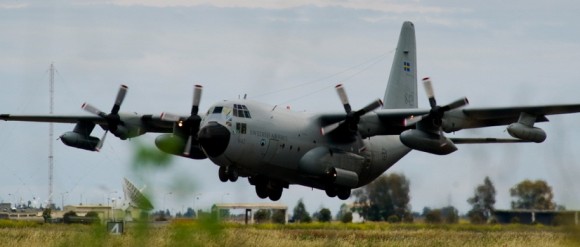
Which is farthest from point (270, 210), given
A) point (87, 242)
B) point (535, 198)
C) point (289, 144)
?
point (87, 242)

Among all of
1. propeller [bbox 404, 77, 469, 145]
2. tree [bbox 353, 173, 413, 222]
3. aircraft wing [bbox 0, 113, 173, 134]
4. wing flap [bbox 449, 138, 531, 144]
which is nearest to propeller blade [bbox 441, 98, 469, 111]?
propeller [bbox 404, 77, 469, 145]

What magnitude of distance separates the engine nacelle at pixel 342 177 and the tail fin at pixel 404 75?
7.57 m

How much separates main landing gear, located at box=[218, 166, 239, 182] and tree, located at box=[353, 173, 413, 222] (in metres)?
8.48

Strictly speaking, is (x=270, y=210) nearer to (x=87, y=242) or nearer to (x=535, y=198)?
(x=535, y=198)

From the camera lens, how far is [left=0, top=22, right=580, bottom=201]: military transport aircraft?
40.0 metres

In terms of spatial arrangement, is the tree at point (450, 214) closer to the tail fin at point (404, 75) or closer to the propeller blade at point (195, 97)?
the propeller blade at point (195, 97)

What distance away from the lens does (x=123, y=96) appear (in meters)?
45.4

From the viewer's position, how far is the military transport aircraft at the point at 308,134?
39969 mm

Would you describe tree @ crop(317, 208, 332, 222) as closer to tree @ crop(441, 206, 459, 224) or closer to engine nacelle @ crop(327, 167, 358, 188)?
engine nacelle @ crop(327, 167, 358, 188)

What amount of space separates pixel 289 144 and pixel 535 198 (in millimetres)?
11014

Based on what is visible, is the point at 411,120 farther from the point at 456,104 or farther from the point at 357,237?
the point at 357,237

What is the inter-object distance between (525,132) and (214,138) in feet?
41.6

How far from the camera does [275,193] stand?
145ft

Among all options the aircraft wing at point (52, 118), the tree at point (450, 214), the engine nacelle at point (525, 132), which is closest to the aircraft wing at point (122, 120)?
the aircraft wing at point (52, 118)
